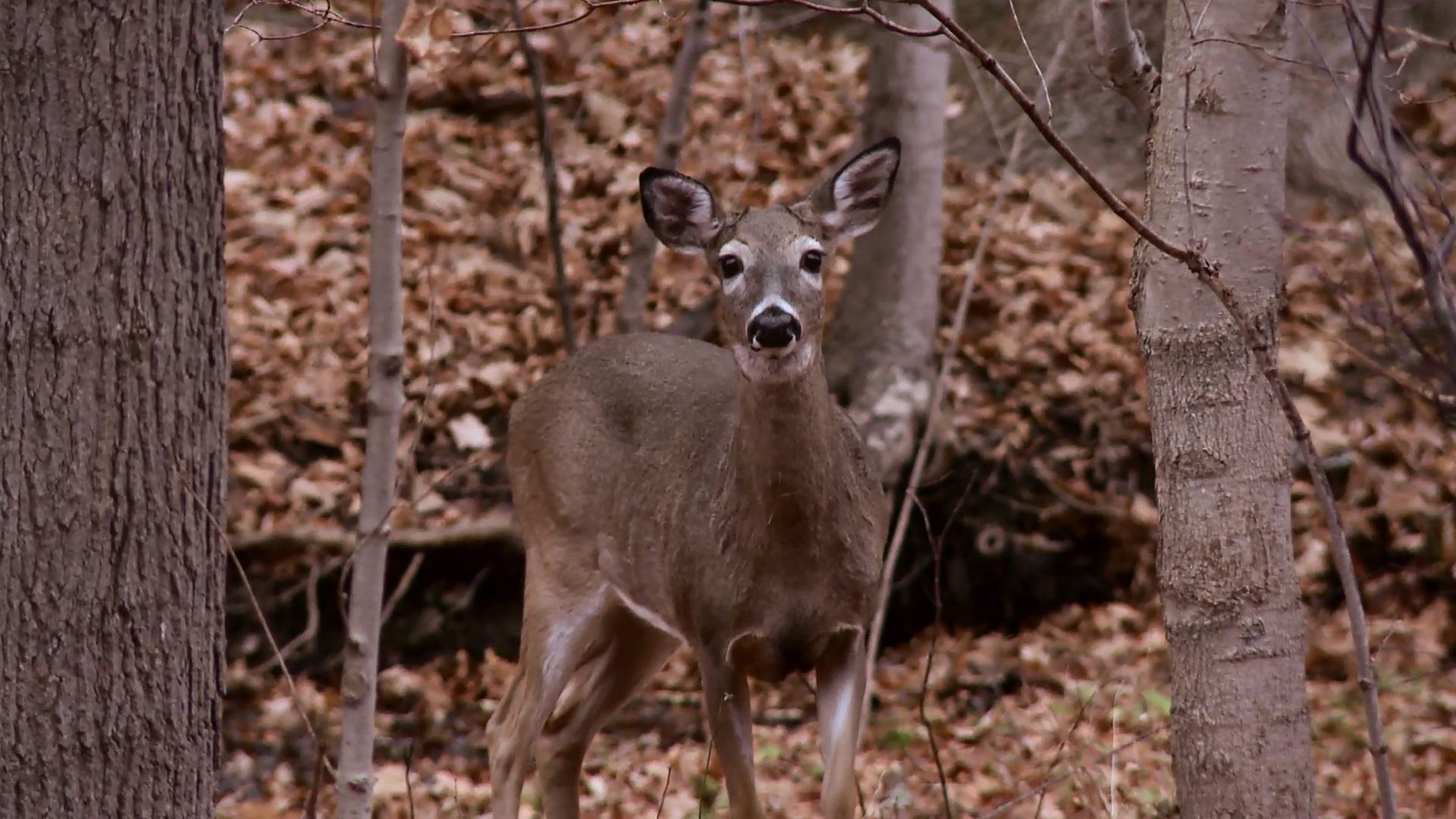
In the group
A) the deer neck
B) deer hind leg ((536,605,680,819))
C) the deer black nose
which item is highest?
the deer black nose

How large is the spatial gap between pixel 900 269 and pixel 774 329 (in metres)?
3.97

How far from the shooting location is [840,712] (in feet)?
16.8

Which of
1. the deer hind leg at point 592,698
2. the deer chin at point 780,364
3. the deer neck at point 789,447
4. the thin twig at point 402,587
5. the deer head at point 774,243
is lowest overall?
the deer hind leg at point 592,698

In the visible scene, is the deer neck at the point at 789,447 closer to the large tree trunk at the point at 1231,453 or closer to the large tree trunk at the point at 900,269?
the large tree trunk at the point at 1231,453

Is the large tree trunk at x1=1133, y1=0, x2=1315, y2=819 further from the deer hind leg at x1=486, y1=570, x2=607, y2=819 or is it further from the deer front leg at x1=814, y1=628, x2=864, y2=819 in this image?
the deer hind leg at x1=486, y1=570, x2=607, y2=819

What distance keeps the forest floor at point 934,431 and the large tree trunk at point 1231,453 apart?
5.59 feet

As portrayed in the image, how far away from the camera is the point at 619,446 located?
6.05 meters

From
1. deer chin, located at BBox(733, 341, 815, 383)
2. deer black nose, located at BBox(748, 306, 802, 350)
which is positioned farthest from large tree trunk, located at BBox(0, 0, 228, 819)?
deer chin, located at BBox(733, 341, 815, 383)

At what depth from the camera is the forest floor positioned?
707cm

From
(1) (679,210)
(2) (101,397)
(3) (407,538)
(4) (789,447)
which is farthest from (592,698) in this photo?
(2) (101,397)

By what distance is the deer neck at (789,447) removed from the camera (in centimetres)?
492

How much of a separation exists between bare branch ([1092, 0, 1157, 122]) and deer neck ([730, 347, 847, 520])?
1303 millimetres

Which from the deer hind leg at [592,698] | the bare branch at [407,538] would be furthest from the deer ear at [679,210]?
the bare branch at [407,538]

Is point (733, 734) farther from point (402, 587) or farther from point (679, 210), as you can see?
point (679, 210)
